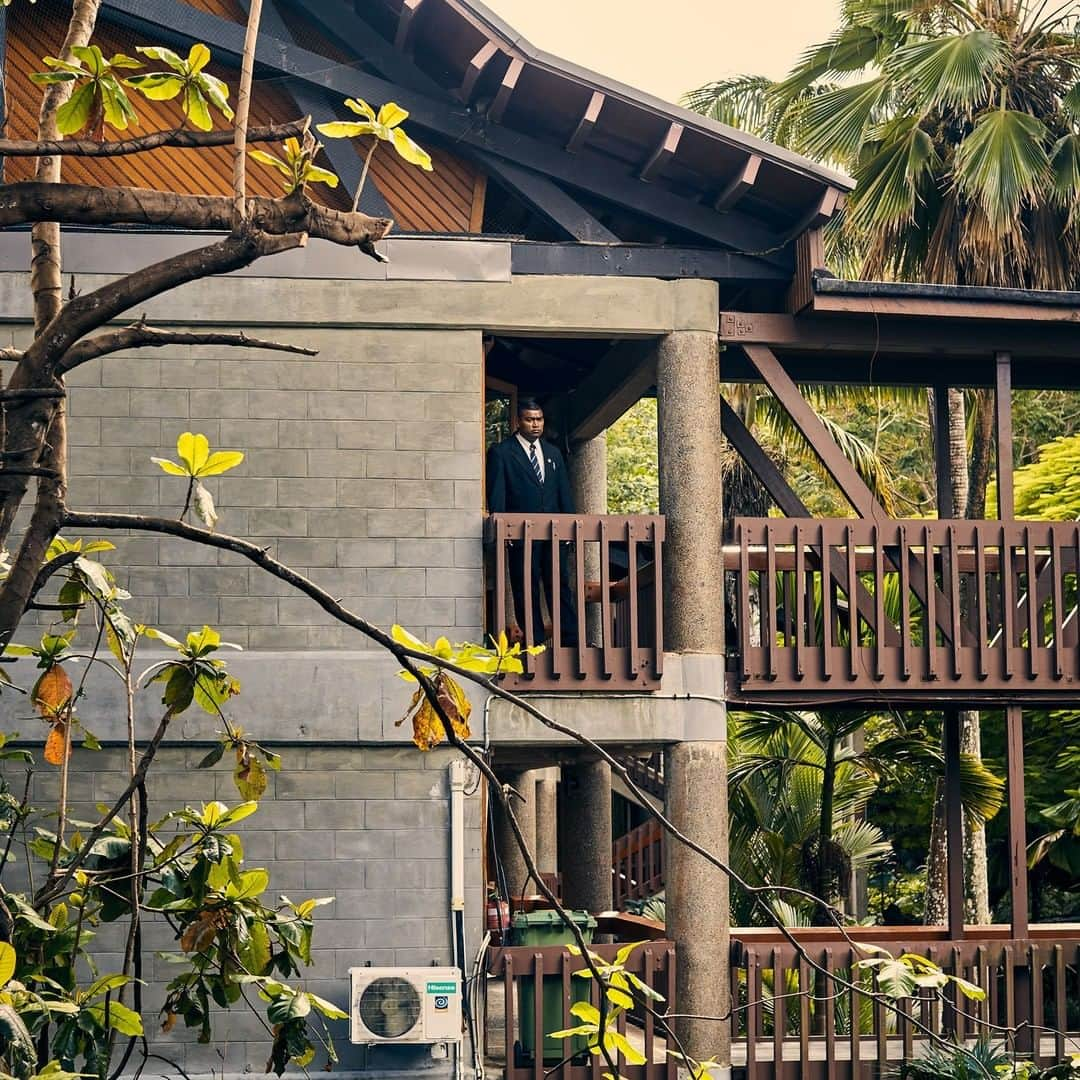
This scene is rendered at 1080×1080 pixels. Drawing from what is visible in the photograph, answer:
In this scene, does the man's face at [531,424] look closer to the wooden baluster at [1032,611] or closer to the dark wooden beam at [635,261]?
the dark wooden beam at [635,261]

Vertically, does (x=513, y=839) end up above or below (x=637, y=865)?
above

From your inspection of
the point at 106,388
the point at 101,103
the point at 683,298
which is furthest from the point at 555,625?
the point at 101,103

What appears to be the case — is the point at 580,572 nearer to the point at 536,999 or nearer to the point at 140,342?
the point at 536,999

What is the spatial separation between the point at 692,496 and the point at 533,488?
3.95ft

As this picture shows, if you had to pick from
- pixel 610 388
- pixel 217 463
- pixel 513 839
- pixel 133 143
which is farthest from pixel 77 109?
pixel 513 839

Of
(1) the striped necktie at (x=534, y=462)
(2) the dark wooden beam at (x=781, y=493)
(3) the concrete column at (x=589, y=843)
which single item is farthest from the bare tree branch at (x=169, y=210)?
(3) the concrete column at (x=589, y=843)

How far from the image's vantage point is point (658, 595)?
38.8 ft

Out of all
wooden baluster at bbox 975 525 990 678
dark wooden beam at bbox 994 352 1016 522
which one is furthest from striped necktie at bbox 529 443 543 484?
dark wooden beam at bbox 994 352 1016 522

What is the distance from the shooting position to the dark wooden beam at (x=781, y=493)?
40.1 feet

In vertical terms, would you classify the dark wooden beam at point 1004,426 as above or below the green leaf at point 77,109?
above

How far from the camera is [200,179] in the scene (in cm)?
1212

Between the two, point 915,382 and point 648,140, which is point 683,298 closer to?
point 648,140

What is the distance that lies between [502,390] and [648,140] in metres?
3.47

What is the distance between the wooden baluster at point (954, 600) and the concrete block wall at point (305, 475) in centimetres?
316
